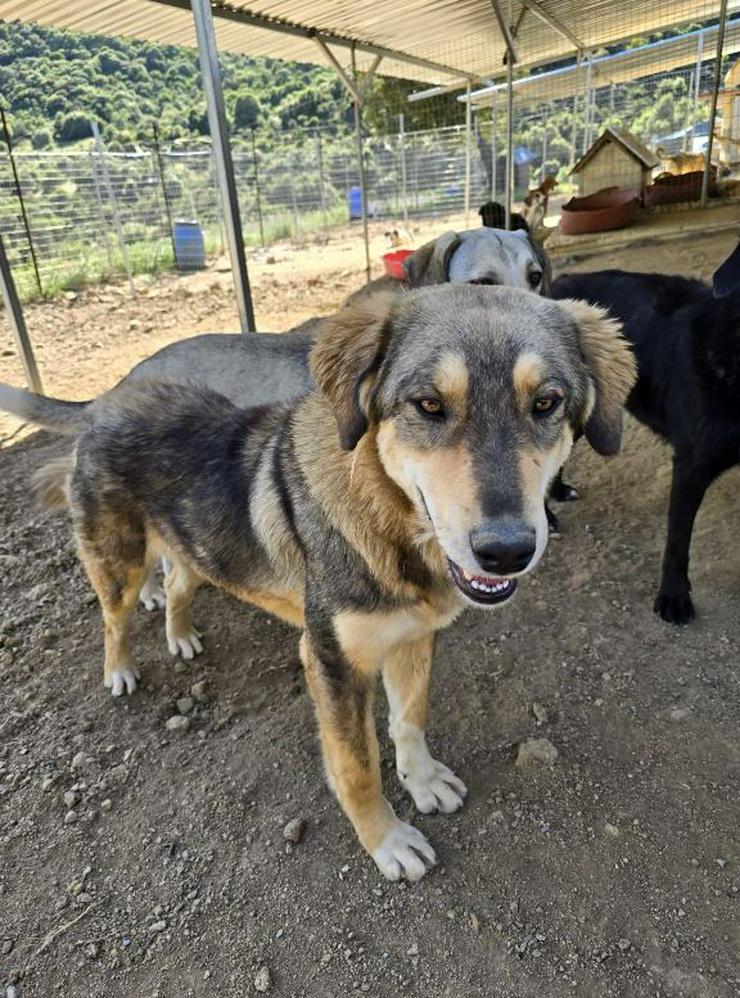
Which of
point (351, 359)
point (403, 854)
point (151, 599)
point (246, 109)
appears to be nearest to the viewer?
point (351, 359)

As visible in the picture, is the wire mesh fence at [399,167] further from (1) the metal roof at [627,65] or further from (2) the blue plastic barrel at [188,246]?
(2) the blue plastic barrel at [188,246]

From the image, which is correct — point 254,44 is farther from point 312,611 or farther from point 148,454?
point 312,611

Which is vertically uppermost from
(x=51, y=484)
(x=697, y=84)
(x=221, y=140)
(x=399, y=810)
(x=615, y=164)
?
(x=697, y=84)

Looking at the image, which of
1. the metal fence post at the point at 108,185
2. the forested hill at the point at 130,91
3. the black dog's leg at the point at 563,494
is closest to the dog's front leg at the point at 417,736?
the black dog's leg at the point at 563,494

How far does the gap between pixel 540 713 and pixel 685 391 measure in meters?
1.97

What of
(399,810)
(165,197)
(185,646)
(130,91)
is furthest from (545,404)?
(130,91)

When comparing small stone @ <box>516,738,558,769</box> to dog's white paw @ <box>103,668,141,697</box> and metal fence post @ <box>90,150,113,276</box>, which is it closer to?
dog's white paw @ <box>103,668,141,697</box>

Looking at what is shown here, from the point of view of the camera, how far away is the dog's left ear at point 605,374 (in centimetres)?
218

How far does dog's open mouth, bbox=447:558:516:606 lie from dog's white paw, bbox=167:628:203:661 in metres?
2.08

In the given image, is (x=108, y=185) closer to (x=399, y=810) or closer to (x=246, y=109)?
(x=399, y=810)

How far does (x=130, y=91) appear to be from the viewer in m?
47.8

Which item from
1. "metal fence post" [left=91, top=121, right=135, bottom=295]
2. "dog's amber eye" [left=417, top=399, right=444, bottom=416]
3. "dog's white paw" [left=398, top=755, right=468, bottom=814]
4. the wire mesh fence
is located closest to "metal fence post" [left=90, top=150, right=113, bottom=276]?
the wire mesh fence

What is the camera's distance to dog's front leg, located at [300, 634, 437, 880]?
2.23 m

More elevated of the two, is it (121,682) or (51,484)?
(51,484)
